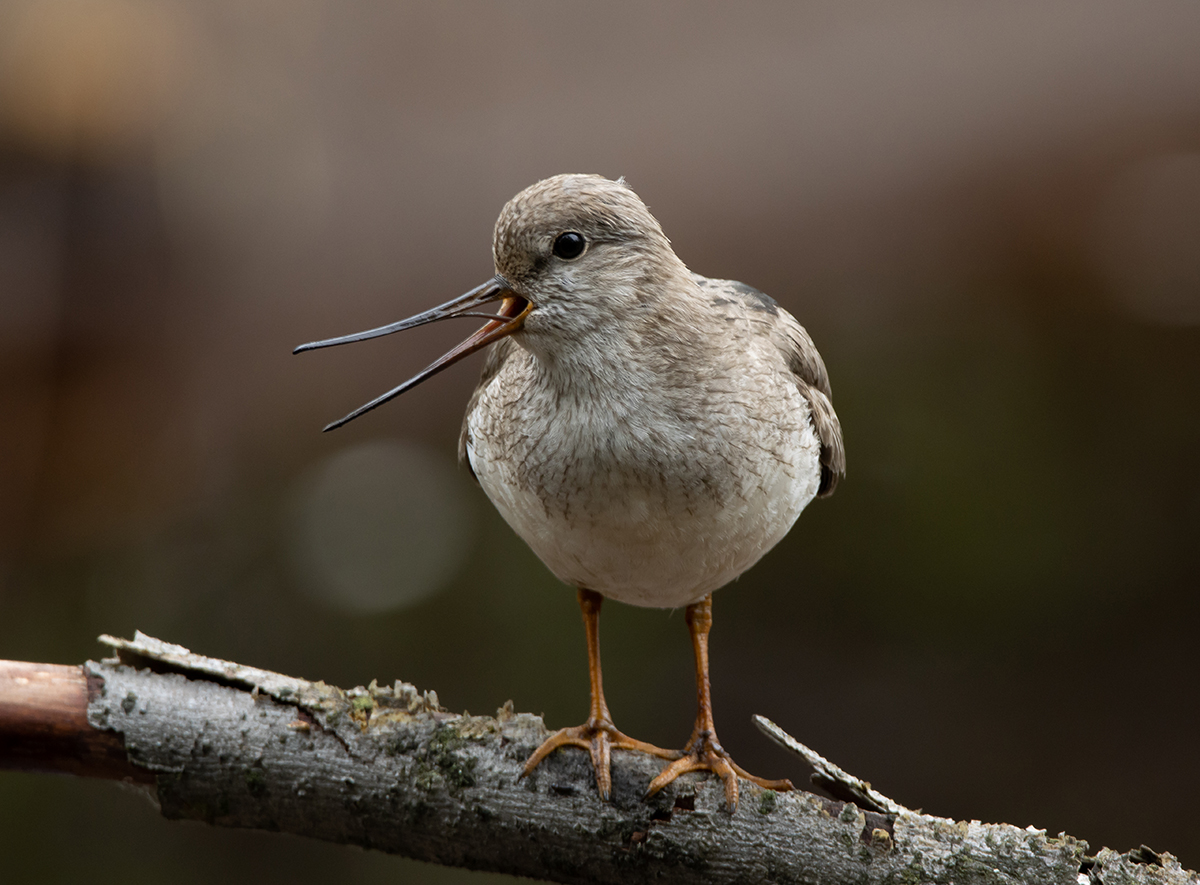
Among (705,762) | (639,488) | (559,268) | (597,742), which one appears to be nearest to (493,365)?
(559,268)

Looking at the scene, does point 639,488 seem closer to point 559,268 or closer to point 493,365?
point 559,268

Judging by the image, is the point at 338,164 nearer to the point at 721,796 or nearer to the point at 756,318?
the point at 756,318

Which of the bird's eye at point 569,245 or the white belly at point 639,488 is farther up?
the bird's eye at point 569,245

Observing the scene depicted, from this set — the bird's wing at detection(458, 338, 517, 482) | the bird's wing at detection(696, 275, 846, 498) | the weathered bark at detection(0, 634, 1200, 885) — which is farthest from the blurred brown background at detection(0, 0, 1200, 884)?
the weathered bark at detection(0, 634, 1200, 885)

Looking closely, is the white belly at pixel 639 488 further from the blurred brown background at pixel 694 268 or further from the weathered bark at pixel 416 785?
the blurred brown background at pixel 694 268

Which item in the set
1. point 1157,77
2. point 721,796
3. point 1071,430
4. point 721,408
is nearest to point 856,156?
point 1157,77

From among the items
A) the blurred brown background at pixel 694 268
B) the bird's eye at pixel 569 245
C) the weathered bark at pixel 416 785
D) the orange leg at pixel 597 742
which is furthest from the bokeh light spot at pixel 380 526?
the bird's eye at pixel 569 245

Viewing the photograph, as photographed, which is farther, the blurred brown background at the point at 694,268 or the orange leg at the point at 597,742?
the blurred brown background at the point at 694,268
